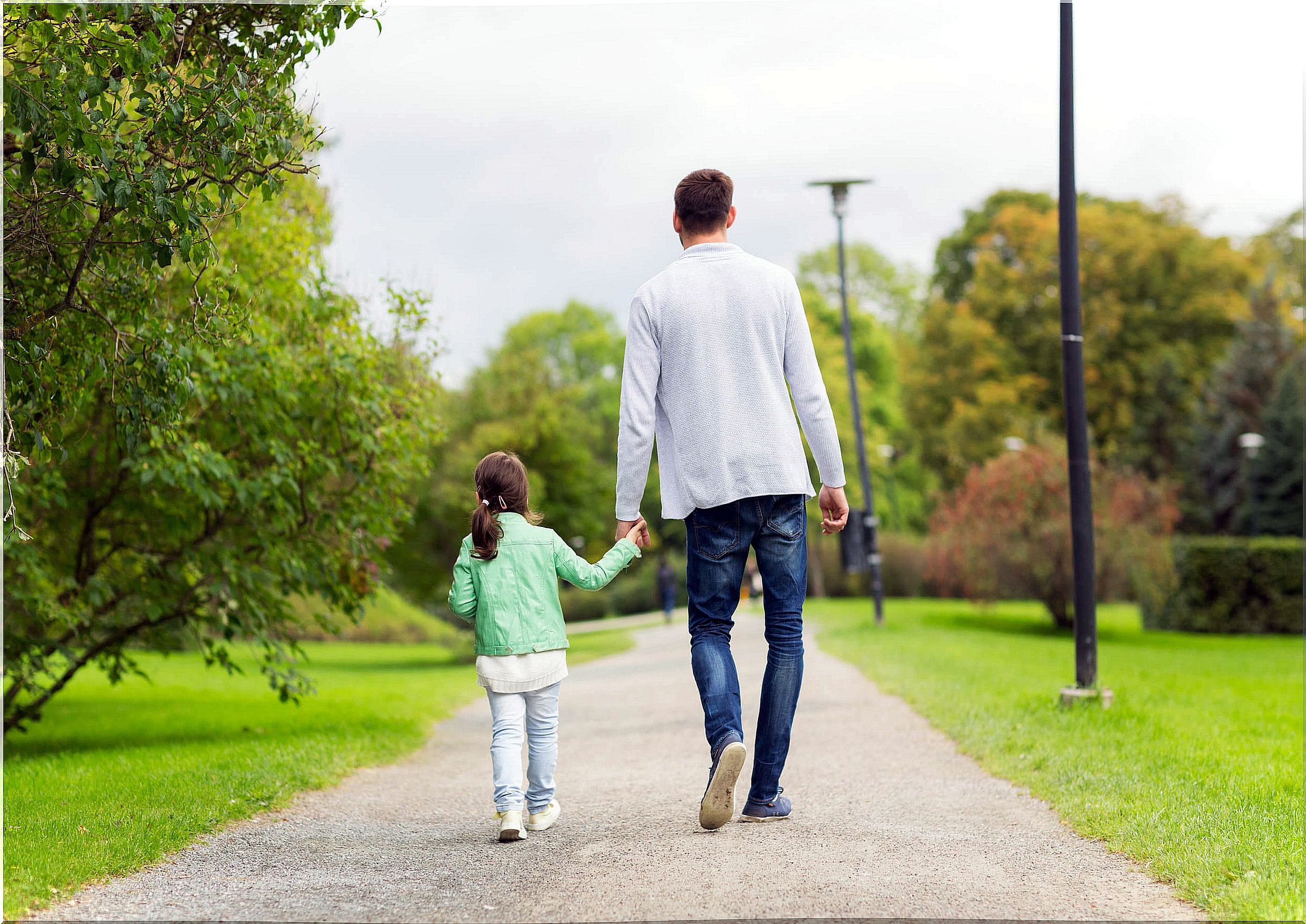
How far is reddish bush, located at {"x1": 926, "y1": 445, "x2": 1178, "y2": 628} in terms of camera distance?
81.8 feet

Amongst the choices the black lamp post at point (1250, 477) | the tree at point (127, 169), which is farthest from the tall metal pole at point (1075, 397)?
the black lamp post at point (1250, 477)

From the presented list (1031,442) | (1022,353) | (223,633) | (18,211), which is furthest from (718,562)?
(1022,353)

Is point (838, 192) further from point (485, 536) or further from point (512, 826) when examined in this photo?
point (512, 826)

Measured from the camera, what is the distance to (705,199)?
4.57 m

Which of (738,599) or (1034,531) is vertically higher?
(738,599)

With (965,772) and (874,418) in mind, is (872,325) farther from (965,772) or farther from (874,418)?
(965,772)

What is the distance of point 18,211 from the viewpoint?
5207 mm

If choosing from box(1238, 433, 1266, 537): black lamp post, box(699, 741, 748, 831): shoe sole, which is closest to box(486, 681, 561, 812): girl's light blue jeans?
box(699, 741, 748, 831): shoe sole

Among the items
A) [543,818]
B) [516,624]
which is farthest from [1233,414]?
[516,624]

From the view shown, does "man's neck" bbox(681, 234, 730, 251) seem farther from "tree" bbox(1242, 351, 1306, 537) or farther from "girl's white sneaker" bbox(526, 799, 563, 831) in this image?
"tree" bbox(1242, 351, 1306, 537)

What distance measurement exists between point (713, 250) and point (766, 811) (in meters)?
2.16

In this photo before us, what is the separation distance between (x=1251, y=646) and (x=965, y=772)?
862 inches

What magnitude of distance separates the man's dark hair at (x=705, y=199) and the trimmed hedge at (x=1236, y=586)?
1034 inches

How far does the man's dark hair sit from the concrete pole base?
5.49m
